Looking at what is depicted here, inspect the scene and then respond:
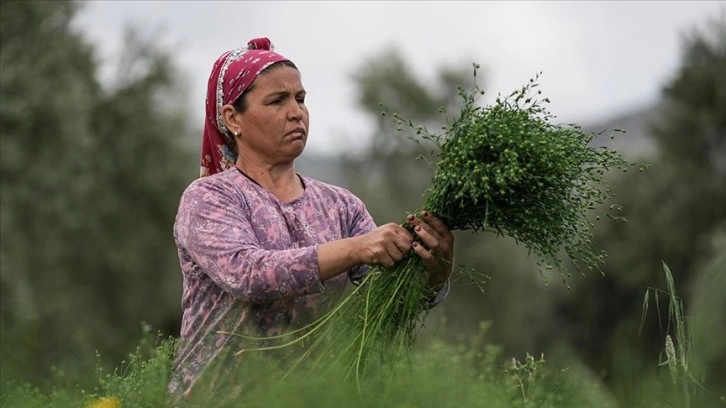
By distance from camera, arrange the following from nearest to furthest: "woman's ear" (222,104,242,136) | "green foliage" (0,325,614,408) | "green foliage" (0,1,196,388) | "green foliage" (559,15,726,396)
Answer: "green foliage" (0,325,614,408) → "woman's ear" (222,104,242,136) → "green foliage" (0,1,196,388) → "green foliage" (559,15,726,396)

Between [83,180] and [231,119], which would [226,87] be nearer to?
[231,119]

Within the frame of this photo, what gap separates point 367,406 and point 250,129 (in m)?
1.65

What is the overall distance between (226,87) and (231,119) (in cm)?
11

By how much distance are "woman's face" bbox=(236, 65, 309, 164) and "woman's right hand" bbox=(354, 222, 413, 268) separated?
544 millimetres

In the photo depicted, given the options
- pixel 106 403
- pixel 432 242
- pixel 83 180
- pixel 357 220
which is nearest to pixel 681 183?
pixel 83 180

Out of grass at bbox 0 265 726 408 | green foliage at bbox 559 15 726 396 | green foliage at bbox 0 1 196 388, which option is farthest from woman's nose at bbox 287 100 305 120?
green foliage at bbox 559 15 726 396

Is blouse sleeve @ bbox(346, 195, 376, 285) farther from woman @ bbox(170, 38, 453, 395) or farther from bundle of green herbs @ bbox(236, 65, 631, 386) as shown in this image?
bundle of green herbs @ bbox(236, 65, 631, 386)

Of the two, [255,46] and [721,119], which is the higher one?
[721,119]

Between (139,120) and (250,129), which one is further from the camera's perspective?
(139,120)

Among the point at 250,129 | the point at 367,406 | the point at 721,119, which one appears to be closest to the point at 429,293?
the point at 250,129

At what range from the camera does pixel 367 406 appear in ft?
11.1

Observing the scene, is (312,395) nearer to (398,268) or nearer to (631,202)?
(398,268)

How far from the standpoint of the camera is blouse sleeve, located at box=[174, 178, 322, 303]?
4.41m

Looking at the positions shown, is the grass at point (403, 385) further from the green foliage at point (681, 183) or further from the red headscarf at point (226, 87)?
the green foliage at point (681, 183)
